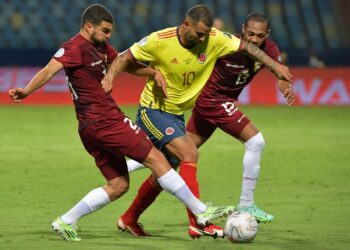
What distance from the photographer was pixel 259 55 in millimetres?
7891

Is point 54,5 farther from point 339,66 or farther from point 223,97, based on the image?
point 223,97

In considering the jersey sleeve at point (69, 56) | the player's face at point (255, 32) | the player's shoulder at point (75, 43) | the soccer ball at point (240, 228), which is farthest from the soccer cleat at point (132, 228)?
the player's face at point (255, 32)

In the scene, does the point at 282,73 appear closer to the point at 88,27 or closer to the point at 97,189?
the point at 88,27

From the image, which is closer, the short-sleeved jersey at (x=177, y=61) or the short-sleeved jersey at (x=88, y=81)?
the short-sleeved jersey at (x=88, y=81)

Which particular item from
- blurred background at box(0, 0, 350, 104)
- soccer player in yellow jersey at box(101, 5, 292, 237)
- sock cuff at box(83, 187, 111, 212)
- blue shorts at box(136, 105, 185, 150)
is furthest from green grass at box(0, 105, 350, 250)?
blurred background at box(0, 0, 350, 104)

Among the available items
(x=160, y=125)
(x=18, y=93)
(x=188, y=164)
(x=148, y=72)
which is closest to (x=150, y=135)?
(x=160, y=125)

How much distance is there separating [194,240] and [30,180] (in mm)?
4055

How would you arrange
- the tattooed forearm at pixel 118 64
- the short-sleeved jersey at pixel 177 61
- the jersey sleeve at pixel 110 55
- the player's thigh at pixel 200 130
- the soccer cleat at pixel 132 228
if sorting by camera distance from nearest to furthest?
the tattooed forearm at pixel 118 64, the jersey sleeve at pixel 110 55, the short-sleeved jersey at pixel 177 61, the soccer cleat at pixel 132 228, the player's thigh at pixel 200 130

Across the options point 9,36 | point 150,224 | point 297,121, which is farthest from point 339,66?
point 150,224

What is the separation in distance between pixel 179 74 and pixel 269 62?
2.51 feet

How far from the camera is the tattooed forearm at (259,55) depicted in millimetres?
7801

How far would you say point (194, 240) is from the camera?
7793 millimetres

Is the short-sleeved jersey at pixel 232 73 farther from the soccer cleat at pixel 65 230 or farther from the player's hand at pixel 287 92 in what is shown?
the soccer cleat at pixel 65 230

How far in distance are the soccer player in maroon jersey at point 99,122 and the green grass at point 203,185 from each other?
29 cm
